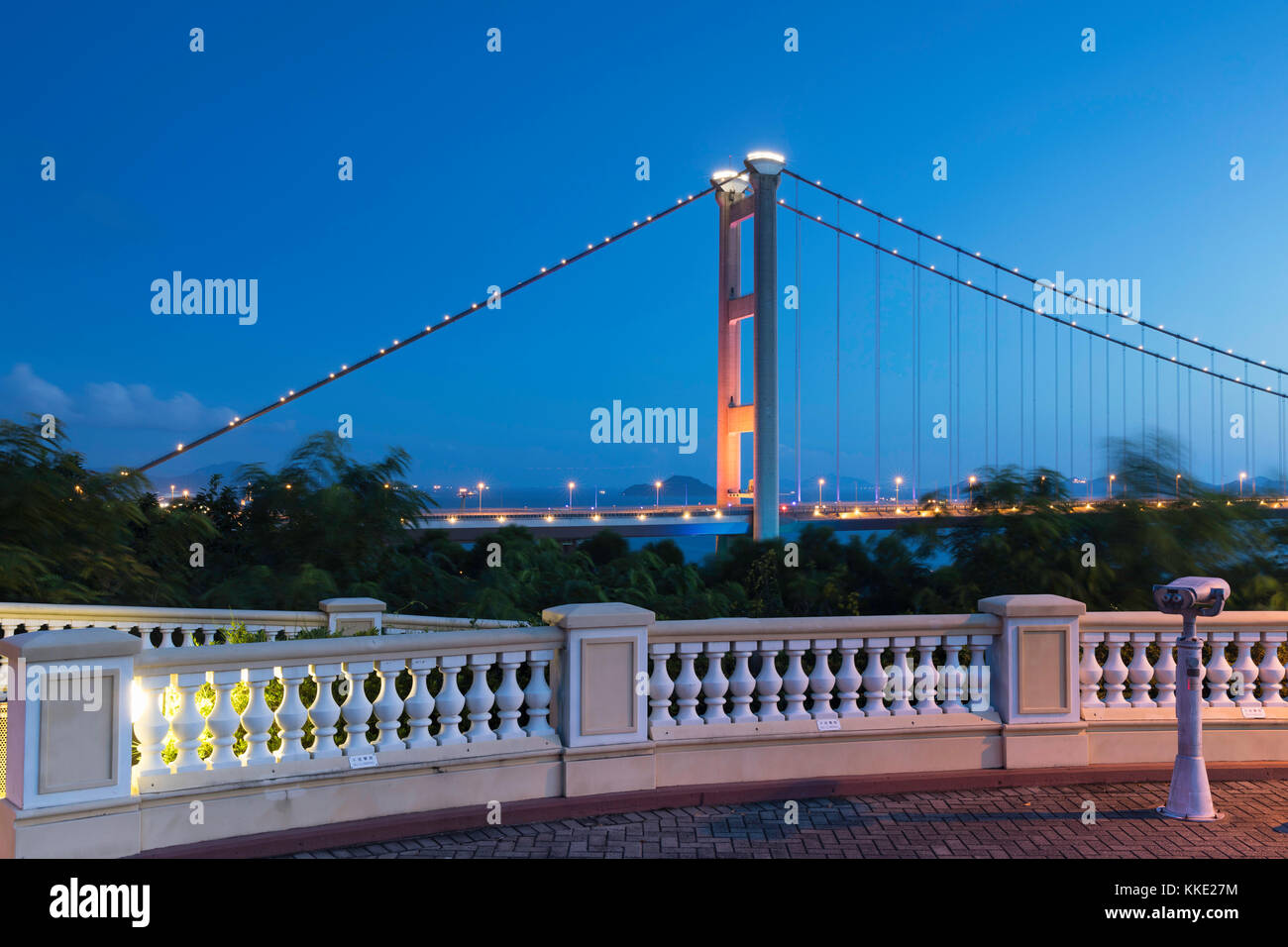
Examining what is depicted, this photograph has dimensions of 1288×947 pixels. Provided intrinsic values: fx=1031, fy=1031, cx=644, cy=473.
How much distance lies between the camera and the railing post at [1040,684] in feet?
18.2

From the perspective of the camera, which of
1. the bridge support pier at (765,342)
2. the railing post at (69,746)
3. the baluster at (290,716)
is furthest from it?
the bridge support pier at (765,342)

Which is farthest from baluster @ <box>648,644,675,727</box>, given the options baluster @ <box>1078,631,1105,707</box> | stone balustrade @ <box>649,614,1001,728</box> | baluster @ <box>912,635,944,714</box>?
baluster @ <box>1078,631,1105,707</box>

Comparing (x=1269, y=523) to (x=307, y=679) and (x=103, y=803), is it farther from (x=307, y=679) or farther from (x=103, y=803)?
(x=103, y=803)

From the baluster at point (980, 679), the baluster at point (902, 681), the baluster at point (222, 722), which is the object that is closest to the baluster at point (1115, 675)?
the baluster at point (980, 679)

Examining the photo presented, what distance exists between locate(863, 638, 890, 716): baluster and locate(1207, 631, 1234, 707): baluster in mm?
1923

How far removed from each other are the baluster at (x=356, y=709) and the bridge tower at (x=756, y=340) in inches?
793

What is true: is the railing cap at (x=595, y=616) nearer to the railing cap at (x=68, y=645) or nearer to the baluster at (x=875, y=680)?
the baluster at (x=875, y=680)

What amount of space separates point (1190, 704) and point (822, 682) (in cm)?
175

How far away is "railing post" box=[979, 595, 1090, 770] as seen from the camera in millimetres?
5562

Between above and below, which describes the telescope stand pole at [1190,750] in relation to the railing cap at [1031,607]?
below

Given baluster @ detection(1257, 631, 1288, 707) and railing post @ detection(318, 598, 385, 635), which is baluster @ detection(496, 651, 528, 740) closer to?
railing post @ detection(318, 598, 385, 635)

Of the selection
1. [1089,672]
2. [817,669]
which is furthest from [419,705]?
[1089,672]

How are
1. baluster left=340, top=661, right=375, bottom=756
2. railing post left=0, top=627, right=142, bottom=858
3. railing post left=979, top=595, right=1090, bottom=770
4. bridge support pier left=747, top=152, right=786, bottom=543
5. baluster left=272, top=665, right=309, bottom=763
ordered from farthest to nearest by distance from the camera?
1. bridge support pier left=747, top=152, right=786, bottom=543
2. railing post left=979, top=595, right=1090, bottom=770
3. baluster left=340, top=661, right=375, bottom=756
4. baluster left=272, top=665, right=309, bottom=763
5. railing post left=0, top=627, right=142, bottom=858

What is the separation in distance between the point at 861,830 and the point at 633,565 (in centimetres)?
1163
